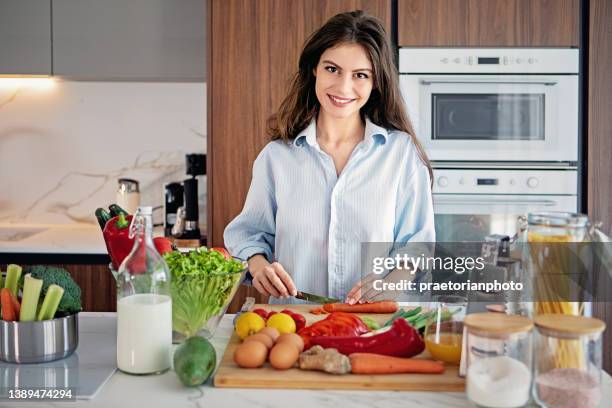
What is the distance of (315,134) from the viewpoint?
83.7 inches

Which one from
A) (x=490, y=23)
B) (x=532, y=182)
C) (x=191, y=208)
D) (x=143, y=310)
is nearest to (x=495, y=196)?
(x=532, y=182)

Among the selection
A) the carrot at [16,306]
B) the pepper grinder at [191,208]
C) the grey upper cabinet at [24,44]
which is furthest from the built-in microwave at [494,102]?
the carrot at [16,306]

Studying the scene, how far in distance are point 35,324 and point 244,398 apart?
436 millimetres

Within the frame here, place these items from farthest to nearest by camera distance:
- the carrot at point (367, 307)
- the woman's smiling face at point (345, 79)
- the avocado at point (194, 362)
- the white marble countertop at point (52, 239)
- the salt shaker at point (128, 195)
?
the salt shaker at point (128, 195) → the white marble countertop at point (52, 239) → the woman's smiling face at point (345, 79) → the carrot at point (367, 307) → the avocado at point (194, 362)

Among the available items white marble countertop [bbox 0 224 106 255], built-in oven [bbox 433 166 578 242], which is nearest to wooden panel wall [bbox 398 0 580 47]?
built-in oven [bbox 433 166 578 242]

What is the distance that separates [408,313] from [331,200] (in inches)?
21.8

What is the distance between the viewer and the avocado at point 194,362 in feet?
4.00

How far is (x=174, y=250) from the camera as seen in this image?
1554 millimetres

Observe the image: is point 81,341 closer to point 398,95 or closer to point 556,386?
point 556,386

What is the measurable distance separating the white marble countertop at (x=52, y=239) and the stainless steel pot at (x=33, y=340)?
1.71m

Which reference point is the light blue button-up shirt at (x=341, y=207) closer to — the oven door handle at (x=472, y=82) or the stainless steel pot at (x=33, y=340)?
the stainless steel pot at (x=33, y=340)

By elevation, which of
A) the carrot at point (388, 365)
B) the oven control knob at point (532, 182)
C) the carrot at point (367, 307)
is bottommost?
the carrot at point (388, 365)

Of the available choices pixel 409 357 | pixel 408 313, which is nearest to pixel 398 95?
pixel 408 313

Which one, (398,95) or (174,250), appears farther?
(398,95)
